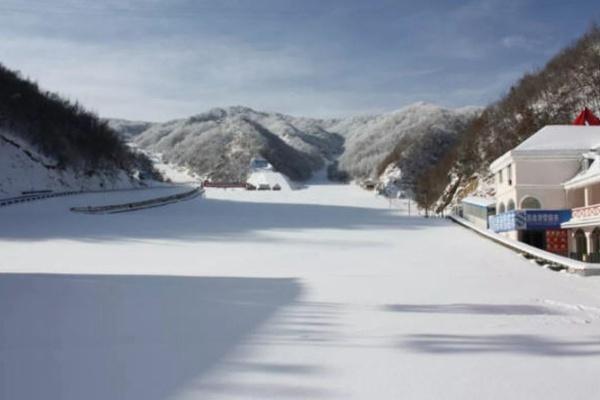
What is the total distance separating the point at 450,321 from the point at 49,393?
4619mm

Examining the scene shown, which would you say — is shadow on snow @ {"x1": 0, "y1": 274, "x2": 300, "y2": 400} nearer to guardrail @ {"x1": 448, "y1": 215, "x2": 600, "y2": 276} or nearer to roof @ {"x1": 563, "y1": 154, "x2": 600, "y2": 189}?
guardrail @ {"x1": 448, "y1": 215, "x2": 600, "y2": 276}

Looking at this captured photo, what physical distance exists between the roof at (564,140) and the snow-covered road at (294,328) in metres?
14.7

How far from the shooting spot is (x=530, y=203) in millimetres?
27078

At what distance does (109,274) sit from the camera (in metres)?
11.3

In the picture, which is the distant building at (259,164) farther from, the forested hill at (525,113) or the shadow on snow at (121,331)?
the shadow on snow at (121,331)

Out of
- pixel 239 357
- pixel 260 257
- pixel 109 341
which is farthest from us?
pixel 260 257

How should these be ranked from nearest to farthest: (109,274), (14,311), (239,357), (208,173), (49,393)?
(49,393) < (239,357) < (14,311) < (109,274) < (208,173)

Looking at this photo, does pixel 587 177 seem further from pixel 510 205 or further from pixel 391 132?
pixel 391 132

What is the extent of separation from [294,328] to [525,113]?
170ft

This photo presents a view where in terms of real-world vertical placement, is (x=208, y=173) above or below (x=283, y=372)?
above

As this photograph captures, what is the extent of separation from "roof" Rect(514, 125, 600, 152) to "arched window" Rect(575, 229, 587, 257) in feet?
13.9

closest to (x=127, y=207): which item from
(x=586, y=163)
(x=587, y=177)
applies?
(x=587, y=177)

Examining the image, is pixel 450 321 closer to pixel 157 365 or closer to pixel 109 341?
pixel 157 365

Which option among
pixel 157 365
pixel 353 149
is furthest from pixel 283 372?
pixel 353 149
